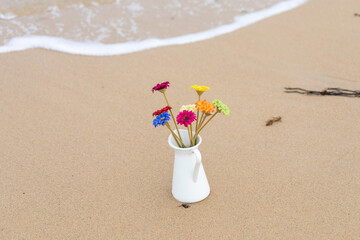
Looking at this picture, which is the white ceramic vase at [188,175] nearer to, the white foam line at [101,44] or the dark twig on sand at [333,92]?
the dark twig on sand at [333,92]

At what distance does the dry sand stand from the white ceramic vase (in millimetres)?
62

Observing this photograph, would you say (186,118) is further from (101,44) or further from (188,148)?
(101,44)

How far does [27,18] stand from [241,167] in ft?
12.4

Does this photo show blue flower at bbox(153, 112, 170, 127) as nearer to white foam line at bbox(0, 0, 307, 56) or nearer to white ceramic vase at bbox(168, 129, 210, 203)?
white ceramic vase at bbox(168, 129, 210, 203)

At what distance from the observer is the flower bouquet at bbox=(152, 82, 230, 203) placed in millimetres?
1562

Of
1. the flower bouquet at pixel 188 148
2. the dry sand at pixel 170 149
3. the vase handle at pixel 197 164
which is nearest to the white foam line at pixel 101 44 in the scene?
the dry sand at pixel 170 149

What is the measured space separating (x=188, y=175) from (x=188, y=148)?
0.53 feet

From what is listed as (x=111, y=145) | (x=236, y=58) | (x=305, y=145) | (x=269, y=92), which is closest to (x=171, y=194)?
(x=111, y=145)

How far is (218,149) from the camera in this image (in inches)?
85.6

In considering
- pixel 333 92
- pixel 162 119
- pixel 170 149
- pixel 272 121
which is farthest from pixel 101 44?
pixel 162 119

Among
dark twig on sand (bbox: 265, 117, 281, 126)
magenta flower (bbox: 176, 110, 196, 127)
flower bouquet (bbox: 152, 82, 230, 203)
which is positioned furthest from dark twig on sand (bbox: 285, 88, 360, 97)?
magenta flower (bbox: 176, 110, 196, 127)

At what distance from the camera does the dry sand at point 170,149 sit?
5.52 feet

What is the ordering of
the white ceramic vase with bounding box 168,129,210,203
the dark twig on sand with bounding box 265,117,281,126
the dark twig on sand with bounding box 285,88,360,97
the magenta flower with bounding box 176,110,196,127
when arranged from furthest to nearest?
the dark twig on sand with bounding box 285,88,360,97 → the dark twig on sand with bounding box 265,117,281,126 → the white ceramic vase with bounding box 168,129,210,203 → the magenta flower with bounding box 176,110,196,127

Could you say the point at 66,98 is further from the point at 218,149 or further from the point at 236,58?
the point at 236,58
